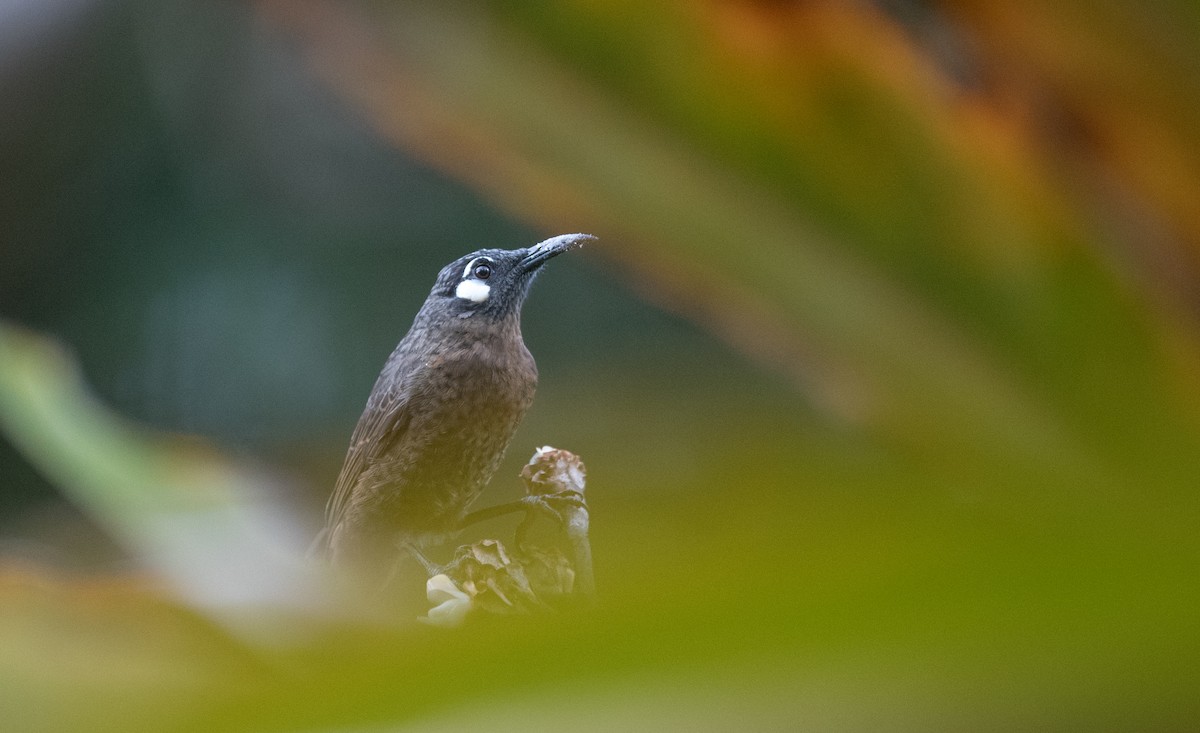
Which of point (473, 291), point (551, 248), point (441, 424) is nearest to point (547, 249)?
point (551, 248)

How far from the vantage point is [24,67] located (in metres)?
1.94

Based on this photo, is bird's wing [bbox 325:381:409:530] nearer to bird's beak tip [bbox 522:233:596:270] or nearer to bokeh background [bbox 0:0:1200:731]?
bokeh background [bbox 0:0:1200:731]

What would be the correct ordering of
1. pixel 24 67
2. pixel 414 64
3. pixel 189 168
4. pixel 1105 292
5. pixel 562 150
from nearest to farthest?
pixel 1105 292, pixel 562 150, pixel 414 64, pixel 24 67, pixel 189 168

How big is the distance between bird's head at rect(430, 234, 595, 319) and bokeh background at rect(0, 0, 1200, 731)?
0.38 feet

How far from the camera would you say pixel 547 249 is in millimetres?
1129

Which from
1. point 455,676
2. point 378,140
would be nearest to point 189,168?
point 378,140

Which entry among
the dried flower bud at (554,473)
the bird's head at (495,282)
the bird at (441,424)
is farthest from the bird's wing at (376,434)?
the dried flower bud at (554,473)

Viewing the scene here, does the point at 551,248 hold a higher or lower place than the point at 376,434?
higher

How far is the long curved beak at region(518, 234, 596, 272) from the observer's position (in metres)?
1.04

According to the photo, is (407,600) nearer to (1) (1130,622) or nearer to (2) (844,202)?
(2) (844,202)

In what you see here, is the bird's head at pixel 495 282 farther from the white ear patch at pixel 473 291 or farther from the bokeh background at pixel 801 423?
the bokeh background at pixel 801 423

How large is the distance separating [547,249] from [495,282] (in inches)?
3.9

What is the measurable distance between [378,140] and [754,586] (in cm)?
189

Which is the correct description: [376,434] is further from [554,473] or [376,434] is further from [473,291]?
[554,473]
